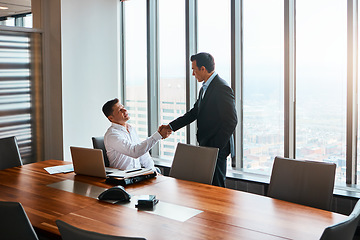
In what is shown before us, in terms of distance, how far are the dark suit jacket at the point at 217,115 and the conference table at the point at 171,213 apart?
1018mm

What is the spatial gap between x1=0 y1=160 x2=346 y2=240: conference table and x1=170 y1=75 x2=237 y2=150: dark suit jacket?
1018 millimetres

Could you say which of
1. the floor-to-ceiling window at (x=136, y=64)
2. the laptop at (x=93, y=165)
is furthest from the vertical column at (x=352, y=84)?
the floor-to-ceiling window at (x=136, y=64)

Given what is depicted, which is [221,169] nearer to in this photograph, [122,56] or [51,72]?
[51,72]

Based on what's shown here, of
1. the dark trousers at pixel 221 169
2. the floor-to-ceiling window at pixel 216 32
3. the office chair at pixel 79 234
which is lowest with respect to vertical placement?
the dark trousers at pixel 221 169

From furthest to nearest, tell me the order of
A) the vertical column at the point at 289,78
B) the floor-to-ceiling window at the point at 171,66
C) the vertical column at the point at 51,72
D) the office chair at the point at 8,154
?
the floor-to-ceiling window at the point at 171,66 < the vertical column at the point at 51,72 < the vertical column at the point at 289,78 < the office chair at the point at 8,154

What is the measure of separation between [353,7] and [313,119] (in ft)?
4.12

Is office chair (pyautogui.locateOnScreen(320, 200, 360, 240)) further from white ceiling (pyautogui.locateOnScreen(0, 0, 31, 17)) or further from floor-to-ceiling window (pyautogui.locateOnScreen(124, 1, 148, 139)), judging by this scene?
white ceiling (pyautogui.locateOnScreen(0, 0, 31, 17))

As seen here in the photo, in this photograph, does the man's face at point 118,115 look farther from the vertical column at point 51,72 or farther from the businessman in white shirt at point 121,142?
the vertical column at point 51,72

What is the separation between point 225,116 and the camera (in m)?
3.96

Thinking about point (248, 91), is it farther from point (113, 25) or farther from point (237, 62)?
point (113, 25)

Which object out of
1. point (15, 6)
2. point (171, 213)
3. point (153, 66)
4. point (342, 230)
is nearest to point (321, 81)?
point (153, 66)

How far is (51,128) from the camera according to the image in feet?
18.3

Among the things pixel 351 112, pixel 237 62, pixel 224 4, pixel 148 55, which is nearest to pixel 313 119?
pixel 351 112

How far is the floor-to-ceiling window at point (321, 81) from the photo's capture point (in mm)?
4250
